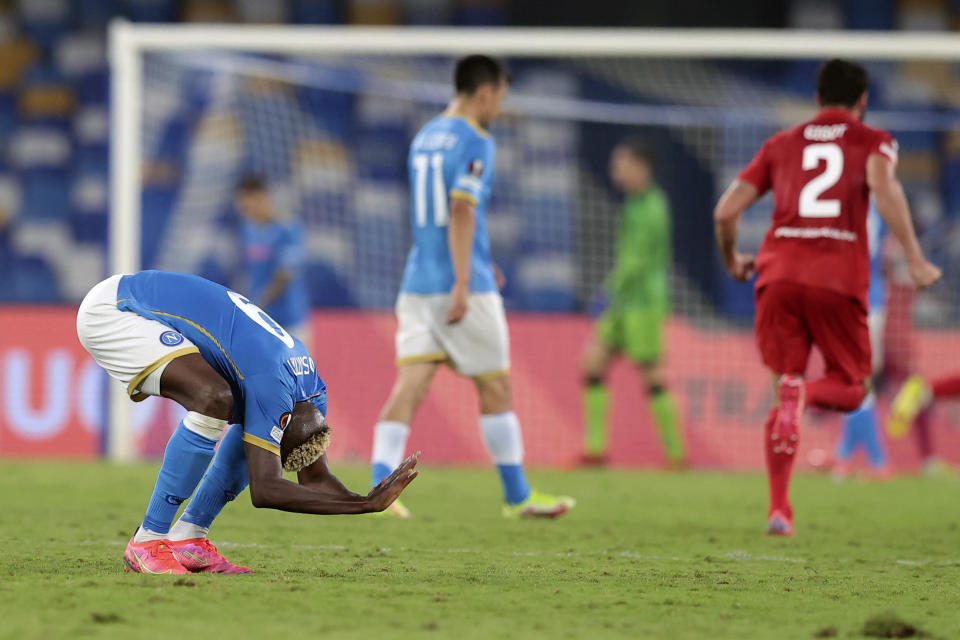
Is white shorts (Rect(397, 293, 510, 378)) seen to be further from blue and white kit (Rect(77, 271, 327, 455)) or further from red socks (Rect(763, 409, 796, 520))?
blue and white kit (Rect(77, 271, 327, 455))

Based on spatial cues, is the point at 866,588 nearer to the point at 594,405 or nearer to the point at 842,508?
the point at 842,508

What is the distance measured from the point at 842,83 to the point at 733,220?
Answer: 0.73 metres

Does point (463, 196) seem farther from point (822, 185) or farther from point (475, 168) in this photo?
point (822, 185)

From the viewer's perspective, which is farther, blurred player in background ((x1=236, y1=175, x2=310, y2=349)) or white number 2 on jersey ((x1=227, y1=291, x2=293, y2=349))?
blurred player in background ((x1=236, y1=175, x2=310, y2=349))

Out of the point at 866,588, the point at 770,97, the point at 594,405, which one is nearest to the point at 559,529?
the point at 866,588

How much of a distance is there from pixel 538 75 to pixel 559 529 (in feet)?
23.2

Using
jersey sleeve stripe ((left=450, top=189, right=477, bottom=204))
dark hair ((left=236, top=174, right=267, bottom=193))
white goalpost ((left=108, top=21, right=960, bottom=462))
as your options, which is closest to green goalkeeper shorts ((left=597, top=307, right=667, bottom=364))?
white goalpost ((left=108, top=21, right=960, bottom=462))

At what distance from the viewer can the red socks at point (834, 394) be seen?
18.2ft

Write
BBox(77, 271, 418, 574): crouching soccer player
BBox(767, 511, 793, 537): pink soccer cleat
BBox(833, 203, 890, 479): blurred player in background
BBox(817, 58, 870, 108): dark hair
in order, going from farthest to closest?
BBox(833, 203, 890, 479): blurred player in background
BBox(817, 58, 870, 108): dark hair
BBox(767, 511, 793, 537): pink soccer cleat
BBox(77, 271, 418, 574): crouching soccer player

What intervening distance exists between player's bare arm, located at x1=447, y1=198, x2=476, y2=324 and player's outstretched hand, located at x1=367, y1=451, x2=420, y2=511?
2.27 metres

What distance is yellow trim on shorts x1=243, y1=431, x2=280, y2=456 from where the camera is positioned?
380 centimetres

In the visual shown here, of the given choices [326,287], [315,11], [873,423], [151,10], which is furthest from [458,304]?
[151,10]

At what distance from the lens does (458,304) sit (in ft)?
19.7

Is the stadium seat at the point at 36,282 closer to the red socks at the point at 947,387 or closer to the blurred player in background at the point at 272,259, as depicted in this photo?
the blurred player in background at the point at 272,259
